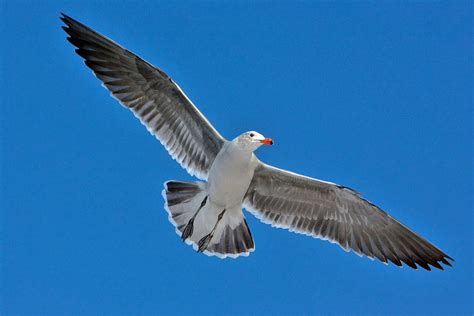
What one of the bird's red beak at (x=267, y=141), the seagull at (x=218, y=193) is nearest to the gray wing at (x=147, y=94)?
the seagull at (x=218, y=193)

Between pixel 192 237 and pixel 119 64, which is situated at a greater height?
pixel 119 64

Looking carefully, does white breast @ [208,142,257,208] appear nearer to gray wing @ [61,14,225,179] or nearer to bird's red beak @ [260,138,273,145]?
bird's red beak @ [260,138,273,145]

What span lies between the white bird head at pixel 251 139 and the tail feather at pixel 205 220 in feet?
2.84

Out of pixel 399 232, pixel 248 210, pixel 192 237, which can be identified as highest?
pixel 399 232

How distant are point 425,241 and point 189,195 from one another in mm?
3030

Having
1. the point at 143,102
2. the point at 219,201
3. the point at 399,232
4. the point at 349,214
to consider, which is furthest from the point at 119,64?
the point at 399,232

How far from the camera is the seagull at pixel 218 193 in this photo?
10586 mm

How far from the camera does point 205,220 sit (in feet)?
35.0

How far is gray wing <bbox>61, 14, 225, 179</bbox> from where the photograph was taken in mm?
10594

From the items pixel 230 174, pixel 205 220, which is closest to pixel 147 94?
pixel 230 174

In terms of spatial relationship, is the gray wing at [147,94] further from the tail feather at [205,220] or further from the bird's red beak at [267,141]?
the bird's red beak at [267,141]

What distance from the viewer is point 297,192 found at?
10891mm

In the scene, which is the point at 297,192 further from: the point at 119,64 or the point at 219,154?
the point at 119,64

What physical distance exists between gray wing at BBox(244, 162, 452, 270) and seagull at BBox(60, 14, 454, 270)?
1 centimetres
